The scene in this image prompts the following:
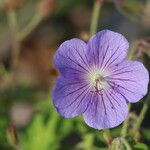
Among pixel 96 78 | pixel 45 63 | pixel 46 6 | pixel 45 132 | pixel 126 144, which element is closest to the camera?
pixel 126 144

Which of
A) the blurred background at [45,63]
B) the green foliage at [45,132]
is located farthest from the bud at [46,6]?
the green foliage at [45,132]

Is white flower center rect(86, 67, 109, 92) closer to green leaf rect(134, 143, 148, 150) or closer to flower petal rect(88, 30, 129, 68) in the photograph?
flower petal rect(88, 30, 129, 68)

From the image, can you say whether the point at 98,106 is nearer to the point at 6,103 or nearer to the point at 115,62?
the point at 115,62

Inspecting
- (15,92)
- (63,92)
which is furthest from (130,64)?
(15,92)

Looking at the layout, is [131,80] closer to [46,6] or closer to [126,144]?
[126,144]

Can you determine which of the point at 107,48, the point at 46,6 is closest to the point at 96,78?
the point at 107,48

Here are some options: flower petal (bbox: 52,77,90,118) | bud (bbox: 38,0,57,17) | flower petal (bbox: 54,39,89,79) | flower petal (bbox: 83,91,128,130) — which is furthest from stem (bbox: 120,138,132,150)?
bud (bbox: 38,0,57,17)

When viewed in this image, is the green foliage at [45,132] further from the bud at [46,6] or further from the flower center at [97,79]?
the flower center at [97,79]
